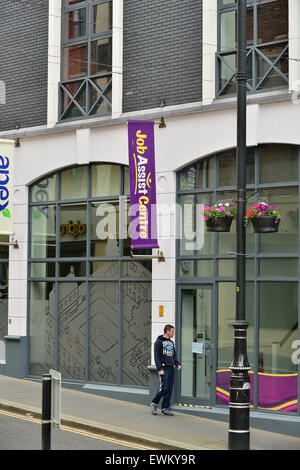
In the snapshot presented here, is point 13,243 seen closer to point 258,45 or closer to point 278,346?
point 278,346

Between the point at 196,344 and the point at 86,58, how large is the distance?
22.8 ft

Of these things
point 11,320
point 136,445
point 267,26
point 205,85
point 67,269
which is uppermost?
point 267,26

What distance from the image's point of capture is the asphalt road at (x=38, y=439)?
11.9 meters

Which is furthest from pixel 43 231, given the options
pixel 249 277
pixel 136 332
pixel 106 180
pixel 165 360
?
pixel 249 277

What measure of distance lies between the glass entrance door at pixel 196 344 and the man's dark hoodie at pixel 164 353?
0.79 meters

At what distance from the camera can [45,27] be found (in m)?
18.5

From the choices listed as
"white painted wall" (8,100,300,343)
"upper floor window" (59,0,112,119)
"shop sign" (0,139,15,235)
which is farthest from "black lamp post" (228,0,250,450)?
"shop sign" (0,139,15,235)

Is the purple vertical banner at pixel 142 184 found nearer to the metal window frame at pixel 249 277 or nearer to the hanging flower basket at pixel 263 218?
the metal window frame at pixel 249 277

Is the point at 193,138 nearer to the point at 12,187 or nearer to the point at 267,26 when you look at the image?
the point at 267,26

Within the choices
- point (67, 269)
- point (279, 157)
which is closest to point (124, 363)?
point (67, 269)

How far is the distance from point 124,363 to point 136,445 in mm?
4262

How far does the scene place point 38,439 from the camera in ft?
40.4

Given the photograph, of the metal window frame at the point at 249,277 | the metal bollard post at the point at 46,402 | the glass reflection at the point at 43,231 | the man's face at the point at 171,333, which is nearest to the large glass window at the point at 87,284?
the glass reflection at the point at 43,231

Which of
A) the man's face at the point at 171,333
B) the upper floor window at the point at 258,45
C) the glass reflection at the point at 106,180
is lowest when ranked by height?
the man's face at the point at 171,333
